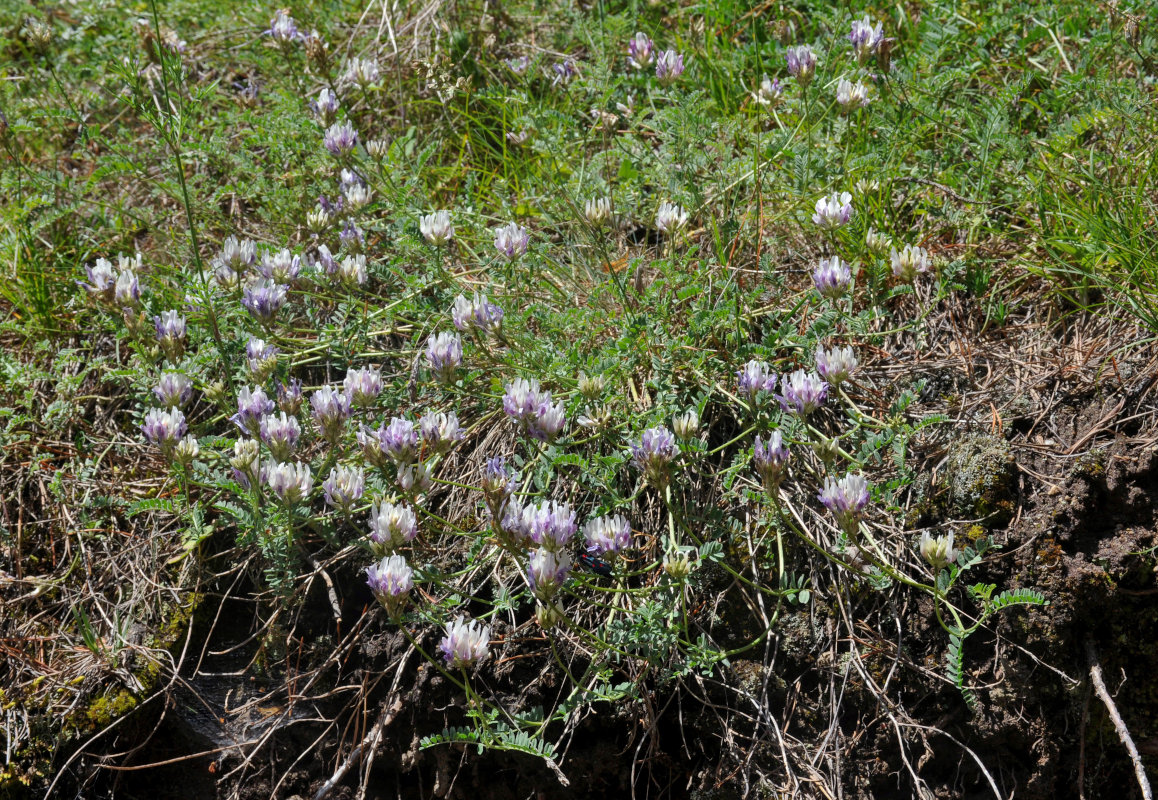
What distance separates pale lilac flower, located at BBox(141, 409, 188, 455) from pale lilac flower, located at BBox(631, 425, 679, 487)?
1.19 metres

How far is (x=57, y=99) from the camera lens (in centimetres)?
417

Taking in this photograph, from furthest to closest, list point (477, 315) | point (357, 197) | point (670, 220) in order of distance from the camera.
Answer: point (357, 197), point (670, 220), point (477, 315)

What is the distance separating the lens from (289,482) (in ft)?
7.33

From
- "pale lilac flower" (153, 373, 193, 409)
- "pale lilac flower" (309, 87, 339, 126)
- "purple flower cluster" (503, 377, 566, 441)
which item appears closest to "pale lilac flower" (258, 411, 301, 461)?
"pale lilac flower" (153, 373, 193, 409)

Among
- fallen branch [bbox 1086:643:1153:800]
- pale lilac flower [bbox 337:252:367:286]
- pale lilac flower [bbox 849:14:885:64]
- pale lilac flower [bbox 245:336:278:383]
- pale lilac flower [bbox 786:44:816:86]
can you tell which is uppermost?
pale lilac flower [bbox 849:14:885:64]

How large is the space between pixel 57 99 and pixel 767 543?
3.69 metres

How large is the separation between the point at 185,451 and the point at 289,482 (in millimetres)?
392

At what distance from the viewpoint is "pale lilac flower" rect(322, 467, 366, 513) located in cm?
216

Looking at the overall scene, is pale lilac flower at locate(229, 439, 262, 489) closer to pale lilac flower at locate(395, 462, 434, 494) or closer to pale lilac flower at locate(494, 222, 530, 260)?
pale lilac flower at locate(395, 462, 434, 494)

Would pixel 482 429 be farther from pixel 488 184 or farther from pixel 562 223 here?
pixel 488 184

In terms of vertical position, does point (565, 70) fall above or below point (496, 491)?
above

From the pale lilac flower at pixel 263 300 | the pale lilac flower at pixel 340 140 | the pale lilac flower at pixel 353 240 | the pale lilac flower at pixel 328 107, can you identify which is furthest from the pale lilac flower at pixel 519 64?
the pale lilac flower at pixel 263 300

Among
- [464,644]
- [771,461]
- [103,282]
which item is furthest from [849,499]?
[103,282]

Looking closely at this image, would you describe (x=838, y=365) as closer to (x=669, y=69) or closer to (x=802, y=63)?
(x=802, y=63)
